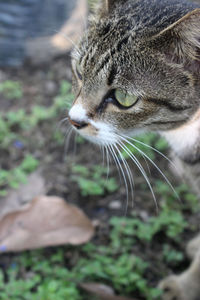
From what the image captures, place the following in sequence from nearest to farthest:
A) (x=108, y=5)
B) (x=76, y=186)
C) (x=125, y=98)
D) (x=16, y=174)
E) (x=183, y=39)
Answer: (x=183, y=39) < (x=125, y=98) < (x=108, y=5) < (x=16, y=174) < (x=76, y=186)

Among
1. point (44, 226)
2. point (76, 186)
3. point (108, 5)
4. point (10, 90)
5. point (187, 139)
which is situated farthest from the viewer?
point (10, 90)

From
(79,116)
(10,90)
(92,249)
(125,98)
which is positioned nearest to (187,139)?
(125,98)

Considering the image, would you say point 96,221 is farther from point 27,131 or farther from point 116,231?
point 27,131

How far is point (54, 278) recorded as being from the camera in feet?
6.59

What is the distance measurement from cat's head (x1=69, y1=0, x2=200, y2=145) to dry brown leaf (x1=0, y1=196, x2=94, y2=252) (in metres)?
0.74

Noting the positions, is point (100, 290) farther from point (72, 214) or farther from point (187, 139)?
point (187, 139)

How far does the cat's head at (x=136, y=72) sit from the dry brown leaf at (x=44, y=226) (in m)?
0.74

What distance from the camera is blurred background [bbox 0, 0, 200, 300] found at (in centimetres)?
204

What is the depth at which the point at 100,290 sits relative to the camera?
76.4 inches

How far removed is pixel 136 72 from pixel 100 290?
122 centimetres

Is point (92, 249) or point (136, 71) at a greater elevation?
point (136, 71)

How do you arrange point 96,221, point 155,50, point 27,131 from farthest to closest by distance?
point 27,131 → point 96,221 → point 155,50

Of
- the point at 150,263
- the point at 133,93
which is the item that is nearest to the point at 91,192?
the point at 150,263

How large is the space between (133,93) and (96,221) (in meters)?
1.18
